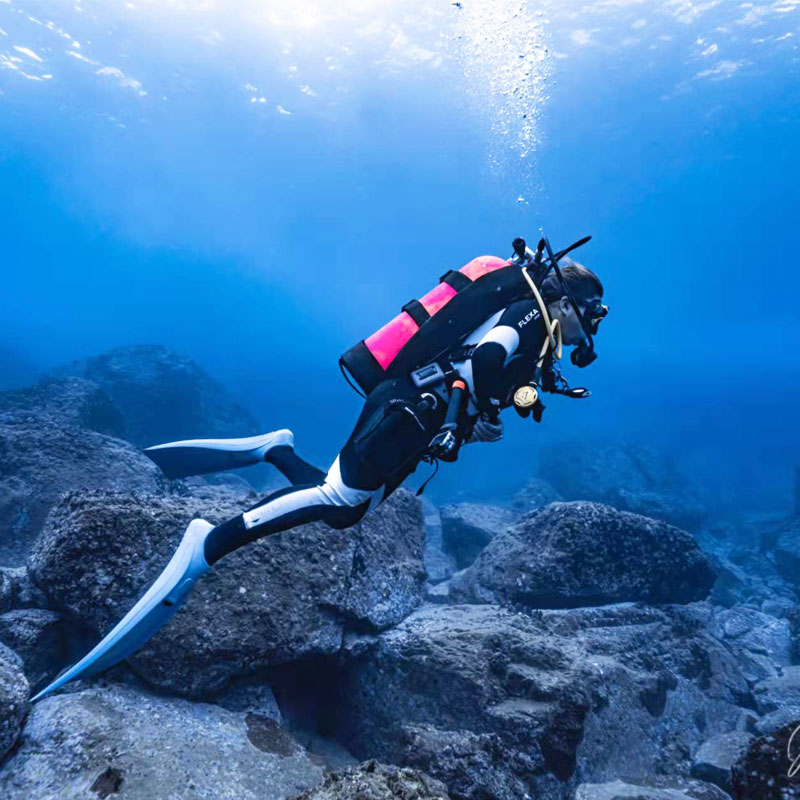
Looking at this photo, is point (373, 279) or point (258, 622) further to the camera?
point (373, 279)

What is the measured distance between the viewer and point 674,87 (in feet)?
98.3

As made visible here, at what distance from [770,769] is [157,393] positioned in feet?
77.5

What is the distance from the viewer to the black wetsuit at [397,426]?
9.42 feet

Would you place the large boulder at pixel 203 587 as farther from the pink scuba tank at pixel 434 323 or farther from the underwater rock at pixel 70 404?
the underwater rock at pixel 70 404

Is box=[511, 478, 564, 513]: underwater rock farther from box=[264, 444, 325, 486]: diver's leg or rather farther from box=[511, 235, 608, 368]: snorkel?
box=[511, 235, 608, 368]: snorkel

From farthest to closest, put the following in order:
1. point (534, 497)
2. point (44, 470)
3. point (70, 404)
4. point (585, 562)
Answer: point (534, 497), point (70, 404), point (44, 470), point (585, 562)

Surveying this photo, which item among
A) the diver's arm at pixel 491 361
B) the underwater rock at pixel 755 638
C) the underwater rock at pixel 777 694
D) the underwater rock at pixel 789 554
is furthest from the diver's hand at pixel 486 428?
the underwater rock at pixel 789 554

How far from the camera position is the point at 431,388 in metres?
3.06

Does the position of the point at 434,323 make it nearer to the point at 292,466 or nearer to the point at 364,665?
the point at 292,466

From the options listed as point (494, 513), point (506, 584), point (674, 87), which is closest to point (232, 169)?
point (674, 87)

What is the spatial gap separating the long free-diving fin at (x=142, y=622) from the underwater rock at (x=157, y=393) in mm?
19298

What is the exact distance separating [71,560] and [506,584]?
460cm

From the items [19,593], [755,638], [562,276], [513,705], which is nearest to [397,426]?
[562,276]

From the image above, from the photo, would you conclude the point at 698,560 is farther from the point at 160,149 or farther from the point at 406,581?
the point at 160,149
